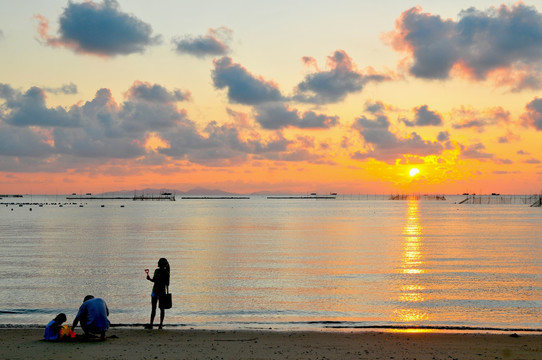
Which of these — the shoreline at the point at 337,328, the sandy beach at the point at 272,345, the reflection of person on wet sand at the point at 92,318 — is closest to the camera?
the sandy beach at the point at 272,345

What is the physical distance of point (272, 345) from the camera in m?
18.7

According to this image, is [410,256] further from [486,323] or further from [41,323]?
[41,323]

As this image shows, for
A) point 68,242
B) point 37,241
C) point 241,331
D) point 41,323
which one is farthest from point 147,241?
point 241,331

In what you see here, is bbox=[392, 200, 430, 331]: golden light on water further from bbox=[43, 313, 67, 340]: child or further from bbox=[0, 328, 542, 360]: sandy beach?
bbox=[43, 313, 67, 340]: child

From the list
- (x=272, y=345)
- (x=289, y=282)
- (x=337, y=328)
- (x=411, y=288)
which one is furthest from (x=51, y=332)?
(x=411, y=288)

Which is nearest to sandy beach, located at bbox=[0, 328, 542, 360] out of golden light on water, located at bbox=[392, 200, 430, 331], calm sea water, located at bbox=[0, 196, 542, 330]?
calm sea water, located at bbox=[0, 196, 542, 330]

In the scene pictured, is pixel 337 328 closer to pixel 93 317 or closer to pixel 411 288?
pixel 93 317

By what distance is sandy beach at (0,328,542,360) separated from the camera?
56.6ft

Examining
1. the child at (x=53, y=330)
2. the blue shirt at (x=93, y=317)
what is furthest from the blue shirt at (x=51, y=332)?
the blue shirt at (x=93, y=317)

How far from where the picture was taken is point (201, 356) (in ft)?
56.1

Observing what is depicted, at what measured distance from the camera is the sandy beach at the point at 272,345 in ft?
56.6

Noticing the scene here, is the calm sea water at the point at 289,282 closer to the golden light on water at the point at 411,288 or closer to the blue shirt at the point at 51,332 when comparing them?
the golden light on water at the point at 411,288

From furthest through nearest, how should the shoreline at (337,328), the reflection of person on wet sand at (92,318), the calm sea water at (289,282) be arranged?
the calm sea water at (289,282) → the shoreline at (337,328) → the reflection of person on wet sand at (92,318)

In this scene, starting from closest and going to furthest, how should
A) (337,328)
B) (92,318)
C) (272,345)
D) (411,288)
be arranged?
(272,345) < (92,318) < (337,328) < (411,288)
